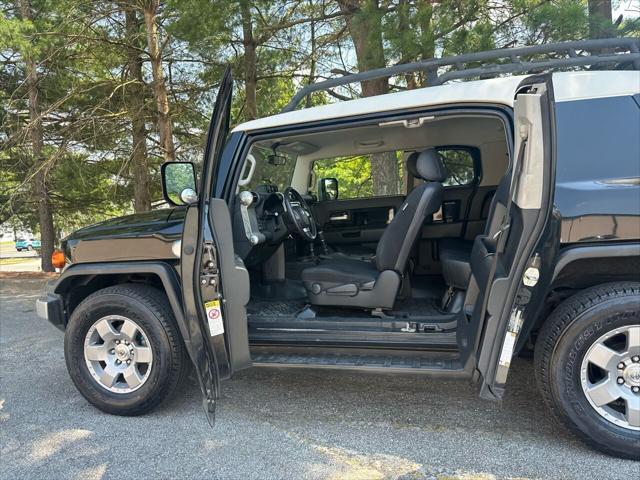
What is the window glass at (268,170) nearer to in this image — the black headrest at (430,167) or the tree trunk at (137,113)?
the black headrest at (430,167)

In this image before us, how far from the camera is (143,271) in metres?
2.85

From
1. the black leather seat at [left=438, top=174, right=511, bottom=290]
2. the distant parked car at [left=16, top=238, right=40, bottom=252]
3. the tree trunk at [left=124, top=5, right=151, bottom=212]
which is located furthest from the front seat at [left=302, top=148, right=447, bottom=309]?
the distant parked car at [left=16, top=238, right=40, bottom=252]

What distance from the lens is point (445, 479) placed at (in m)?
2.26

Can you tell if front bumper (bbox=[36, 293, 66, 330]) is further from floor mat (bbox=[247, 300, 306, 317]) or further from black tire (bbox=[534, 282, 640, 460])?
black tire (bbox=[534, 282, 640, 460])

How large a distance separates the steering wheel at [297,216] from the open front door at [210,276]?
0.86 m

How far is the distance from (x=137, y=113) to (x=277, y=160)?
587cm

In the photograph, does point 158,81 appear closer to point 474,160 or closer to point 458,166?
point 458,166

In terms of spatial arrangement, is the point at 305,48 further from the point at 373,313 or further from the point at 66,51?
the point at 373,313

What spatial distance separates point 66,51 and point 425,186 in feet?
26.0

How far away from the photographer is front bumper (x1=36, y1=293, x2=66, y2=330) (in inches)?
123

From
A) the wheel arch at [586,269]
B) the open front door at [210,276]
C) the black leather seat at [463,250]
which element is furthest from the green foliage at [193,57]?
the wheel arch at [586,269]

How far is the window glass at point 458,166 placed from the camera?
457cm

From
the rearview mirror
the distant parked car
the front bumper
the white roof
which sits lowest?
the distant parked car

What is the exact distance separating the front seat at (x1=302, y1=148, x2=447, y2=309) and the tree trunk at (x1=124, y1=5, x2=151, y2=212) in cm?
684
